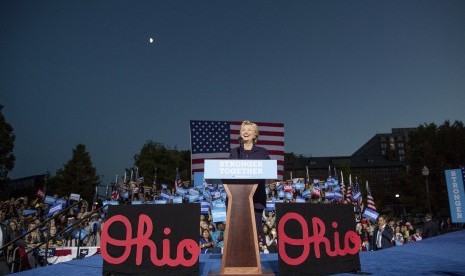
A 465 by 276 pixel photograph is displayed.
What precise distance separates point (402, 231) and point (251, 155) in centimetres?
1490

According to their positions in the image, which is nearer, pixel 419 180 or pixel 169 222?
pixel 169 222

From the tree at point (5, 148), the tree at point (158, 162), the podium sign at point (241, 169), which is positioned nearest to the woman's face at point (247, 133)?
the podium sign at point (241, 169)

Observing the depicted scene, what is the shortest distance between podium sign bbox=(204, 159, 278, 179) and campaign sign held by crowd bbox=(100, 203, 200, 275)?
24.9 inches

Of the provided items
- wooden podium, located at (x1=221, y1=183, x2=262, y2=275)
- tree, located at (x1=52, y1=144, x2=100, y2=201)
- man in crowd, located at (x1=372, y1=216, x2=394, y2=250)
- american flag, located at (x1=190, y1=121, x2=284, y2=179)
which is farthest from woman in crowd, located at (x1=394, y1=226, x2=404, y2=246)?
tree, located at (x1=52, y1=144, x2=100, y2=201)

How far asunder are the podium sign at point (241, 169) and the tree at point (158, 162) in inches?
2134

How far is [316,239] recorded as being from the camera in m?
4.48

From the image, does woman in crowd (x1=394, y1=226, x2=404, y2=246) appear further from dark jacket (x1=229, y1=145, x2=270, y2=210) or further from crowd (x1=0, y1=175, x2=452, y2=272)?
dark jacket (x1=229, y1=145, x2=270, y2=210)

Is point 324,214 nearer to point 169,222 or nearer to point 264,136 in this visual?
point 169,222

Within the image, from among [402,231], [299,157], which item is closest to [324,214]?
[402,231]

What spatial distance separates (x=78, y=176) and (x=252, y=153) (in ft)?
168

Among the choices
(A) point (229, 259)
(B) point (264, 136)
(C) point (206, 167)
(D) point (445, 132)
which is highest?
(D) point (445, 132)

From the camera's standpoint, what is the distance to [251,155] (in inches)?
207

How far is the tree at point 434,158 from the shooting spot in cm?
4175

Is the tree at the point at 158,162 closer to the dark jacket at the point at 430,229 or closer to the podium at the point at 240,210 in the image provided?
the dark jacket at the point at 430,229
